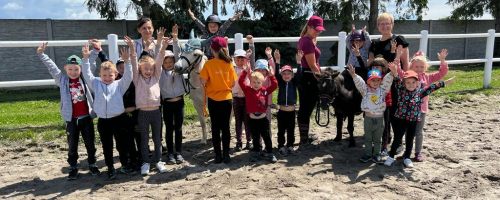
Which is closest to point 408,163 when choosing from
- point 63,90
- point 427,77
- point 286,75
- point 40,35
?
point 427,77

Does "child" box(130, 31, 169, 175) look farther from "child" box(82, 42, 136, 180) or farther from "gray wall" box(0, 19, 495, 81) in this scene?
"gray wall" box(0, 19, 495, 81)

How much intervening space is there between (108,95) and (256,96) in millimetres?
1654

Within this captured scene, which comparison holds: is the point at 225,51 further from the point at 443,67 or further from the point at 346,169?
the point at 443,67

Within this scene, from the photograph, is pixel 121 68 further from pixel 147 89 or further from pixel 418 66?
pixel 418 66

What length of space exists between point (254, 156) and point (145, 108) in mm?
1448

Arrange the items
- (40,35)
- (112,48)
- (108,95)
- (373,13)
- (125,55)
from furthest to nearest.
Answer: (373,13) → (40,35) → (112,48) → (108,95) → (125,55)

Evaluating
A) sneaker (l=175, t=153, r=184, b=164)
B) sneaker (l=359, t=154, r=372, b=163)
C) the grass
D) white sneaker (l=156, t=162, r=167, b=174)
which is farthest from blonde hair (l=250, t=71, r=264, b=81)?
the grass

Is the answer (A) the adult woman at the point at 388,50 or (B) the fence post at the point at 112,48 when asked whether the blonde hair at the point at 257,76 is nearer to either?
(A) the adult woman at the point at 388,50

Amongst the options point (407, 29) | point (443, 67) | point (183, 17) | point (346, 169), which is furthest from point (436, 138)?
point (407, 29)

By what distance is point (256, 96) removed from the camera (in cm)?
427

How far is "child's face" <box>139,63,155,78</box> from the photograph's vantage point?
3.84 m

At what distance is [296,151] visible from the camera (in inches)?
190

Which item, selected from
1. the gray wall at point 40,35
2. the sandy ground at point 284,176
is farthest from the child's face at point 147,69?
the gray wall at point 40,35

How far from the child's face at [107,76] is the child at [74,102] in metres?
0.27
